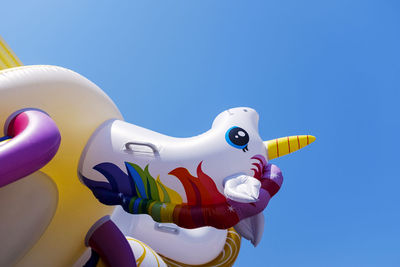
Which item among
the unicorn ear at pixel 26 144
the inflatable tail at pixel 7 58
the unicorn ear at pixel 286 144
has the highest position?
the unicorn ear at pixel 286 144

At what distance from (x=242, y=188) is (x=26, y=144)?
1.47 metres

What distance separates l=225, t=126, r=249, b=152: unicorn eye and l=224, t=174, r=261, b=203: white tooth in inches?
10.7

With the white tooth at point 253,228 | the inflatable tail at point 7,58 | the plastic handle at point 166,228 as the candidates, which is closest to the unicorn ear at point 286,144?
the white tooth at point 253,228

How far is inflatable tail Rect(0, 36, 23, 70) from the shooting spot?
303cm

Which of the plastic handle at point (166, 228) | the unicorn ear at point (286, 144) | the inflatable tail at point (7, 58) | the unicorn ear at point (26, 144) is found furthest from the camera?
the plastic handle at point (166, 228)

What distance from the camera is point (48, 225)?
288 centimetres

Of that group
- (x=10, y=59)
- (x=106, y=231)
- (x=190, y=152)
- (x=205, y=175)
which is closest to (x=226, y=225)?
(x=205, y=175)

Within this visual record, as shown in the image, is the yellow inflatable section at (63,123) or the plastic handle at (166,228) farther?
the plastic handle at (166,228)

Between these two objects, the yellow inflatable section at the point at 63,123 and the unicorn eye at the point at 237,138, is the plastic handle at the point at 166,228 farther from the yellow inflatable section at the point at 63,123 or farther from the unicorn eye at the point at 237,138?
the unicorn eye at the point at 237,138

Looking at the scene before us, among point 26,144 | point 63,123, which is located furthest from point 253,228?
point 26,144

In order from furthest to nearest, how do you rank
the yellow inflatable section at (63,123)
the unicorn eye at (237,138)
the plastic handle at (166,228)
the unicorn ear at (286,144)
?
the plastic handle at (166,228) < the unicorn ear at (286,144) < the unicorn eye at (237,138) < the yellow inflatable section at (63,123)

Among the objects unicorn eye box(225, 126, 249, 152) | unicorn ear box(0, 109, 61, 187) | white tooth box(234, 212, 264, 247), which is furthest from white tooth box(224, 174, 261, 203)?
unicorn ear box(0, 109, 61, 187)

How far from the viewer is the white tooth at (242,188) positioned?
2510 millimetres

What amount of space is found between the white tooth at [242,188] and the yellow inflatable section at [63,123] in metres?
1.24
